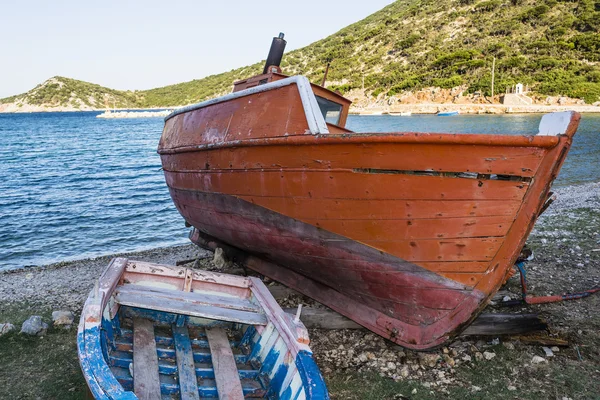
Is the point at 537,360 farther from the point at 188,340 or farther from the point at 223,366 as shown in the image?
the point at 188,340

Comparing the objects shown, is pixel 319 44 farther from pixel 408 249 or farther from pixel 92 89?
pixel 408 249

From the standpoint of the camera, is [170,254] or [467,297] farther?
[170,254]

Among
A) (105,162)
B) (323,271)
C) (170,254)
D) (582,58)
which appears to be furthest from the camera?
(582,58)

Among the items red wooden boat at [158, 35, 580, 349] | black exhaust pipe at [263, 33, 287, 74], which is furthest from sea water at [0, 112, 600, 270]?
red wooden boat at [158, 35, 580, 349]

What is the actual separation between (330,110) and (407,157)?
307 cm

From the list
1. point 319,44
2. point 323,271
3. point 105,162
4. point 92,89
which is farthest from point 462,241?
point 92,89

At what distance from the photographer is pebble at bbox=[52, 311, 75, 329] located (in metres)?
5.22

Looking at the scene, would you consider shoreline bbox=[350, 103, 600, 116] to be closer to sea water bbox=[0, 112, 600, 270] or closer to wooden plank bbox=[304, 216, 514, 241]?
sea water bbox=[0, 112, 600, 270]

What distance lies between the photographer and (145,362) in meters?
3.74

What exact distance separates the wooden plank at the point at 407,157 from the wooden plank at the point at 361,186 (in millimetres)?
87

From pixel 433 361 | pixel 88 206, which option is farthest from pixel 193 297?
pixel 88 206

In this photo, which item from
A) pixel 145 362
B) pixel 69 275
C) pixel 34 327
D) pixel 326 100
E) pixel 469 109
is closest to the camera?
pixel 145 362

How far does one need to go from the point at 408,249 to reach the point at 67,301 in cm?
487

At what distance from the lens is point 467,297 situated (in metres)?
3.95
